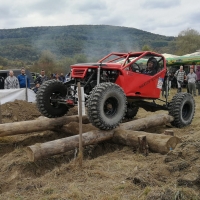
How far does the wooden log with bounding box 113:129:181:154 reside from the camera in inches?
246

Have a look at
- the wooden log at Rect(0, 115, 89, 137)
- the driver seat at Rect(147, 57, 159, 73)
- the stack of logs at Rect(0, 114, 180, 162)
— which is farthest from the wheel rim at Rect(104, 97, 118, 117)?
the driver seat at Rect(147, 57, 159, 73)

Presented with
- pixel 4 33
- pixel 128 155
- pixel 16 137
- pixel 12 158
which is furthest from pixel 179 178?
pixel 4 33

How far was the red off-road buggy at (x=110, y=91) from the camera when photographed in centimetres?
680

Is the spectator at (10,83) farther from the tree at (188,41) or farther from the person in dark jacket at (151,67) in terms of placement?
the tree at (188,41)

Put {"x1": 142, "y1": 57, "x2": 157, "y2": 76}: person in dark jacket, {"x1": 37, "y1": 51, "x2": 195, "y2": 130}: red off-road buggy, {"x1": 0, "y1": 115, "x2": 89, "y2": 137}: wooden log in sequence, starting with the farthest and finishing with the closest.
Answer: {"x1": 142, "y1": 57, "x2": 157, "y2": 76}: person in dark jacket < {"x1": 0, "y1": 115, "x2": 89, "y2": 137}: wooden log < {"x1": 37, "y1": 51, "x2": 195, "y2": 130}: red off-road buggy

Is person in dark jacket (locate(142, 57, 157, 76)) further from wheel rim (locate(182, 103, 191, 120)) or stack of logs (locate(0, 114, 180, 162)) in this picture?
wheel rim (locate(182, 103, 191, 120))

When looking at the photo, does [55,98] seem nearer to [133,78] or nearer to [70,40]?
[133,78]

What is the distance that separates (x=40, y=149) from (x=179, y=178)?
2.41 m

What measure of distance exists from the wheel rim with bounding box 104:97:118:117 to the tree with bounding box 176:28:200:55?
1674 inches

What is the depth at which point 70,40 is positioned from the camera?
251 ft

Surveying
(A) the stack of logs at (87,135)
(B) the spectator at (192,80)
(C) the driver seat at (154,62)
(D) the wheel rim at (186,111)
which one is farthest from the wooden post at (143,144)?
(B) the spectator at (192,80)

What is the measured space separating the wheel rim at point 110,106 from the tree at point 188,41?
4251cm

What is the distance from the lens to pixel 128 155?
632 cm

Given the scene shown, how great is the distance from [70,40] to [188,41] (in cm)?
3333
